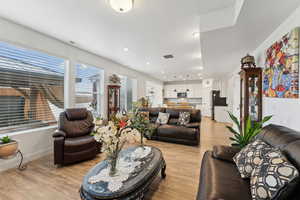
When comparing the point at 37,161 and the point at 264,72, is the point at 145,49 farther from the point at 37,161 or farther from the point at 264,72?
the point at 37,161

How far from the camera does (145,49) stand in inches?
150

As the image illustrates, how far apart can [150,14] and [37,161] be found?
3.56m

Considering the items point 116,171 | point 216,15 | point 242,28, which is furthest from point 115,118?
point 242,28

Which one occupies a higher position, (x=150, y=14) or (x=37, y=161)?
(x=150, y=14)

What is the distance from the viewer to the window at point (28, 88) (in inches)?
99.2

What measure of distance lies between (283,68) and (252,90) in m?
1.05

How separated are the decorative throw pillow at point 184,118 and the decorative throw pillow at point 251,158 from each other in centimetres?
259

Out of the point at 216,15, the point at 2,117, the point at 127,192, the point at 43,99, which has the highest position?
the point at 216,15

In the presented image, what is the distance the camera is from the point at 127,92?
20.4 feet

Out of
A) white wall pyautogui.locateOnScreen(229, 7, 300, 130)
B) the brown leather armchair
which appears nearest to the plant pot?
the brown leather armchair

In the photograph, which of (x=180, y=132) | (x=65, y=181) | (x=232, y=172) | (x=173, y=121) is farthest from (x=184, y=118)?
(x=65, y=181)

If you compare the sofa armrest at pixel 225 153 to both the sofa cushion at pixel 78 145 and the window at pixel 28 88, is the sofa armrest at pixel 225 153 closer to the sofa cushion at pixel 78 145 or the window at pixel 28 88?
the sofa cushion at pixel 78 145

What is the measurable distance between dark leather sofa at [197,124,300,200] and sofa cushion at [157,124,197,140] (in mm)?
1794

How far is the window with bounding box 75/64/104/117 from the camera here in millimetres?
3885
